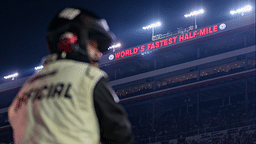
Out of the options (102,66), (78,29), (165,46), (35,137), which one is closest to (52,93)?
(35,137)

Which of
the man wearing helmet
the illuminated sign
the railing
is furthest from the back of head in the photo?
the illuminated sign

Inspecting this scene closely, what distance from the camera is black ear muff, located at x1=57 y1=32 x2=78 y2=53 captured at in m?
1.92

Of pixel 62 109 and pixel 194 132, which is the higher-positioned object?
pixel 194 132

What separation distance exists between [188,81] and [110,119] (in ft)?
141

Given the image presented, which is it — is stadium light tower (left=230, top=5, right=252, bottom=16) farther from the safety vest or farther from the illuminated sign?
the safety vest

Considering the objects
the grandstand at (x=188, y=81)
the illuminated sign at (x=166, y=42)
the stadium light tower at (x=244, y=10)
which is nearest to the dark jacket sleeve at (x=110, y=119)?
the grandstand at (x=188, y=81)

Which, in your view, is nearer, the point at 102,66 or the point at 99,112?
the point at 99,112

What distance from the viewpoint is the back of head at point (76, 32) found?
75.9 inches

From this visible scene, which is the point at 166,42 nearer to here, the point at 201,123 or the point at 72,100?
the point at 201,123

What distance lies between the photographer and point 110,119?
1681mm

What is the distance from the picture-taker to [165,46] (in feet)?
153

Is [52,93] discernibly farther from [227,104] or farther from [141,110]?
[141,110]

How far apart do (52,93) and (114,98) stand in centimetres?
33

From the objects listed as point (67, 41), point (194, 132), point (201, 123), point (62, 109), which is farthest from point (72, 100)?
point (201, 123)
